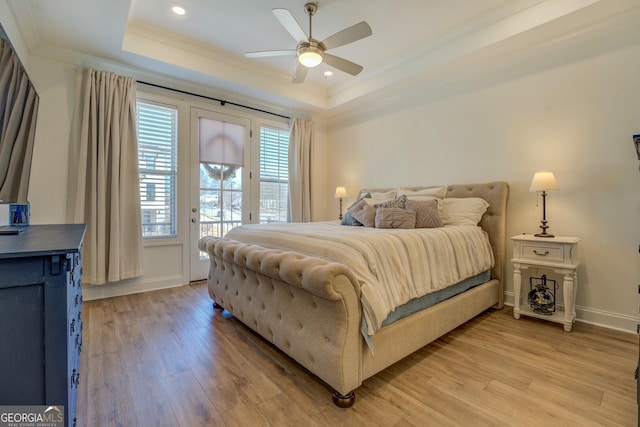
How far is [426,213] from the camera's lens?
2.92 meters

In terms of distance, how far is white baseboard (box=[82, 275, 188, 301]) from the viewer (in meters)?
3.22

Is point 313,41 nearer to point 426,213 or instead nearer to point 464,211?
point 426,213

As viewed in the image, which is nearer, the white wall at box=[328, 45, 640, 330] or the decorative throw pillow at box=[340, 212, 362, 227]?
the white wall at box=[328, 45, 640, 330]

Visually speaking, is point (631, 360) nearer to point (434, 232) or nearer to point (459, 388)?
point (459, 388)

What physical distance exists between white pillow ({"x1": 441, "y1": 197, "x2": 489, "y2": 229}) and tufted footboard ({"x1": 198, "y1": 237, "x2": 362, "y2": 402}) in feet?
6.43

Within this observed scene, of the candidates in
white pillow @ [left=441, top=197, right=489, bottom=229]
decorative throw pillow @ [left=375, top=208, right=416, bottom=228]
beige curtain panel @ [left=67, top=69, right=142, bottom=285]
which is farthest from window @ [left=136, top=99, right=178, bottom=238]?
white pillow @ [left=441, top=197, right=489, bottom=229]

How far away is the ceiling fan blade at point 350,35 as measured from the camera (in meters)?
2.27

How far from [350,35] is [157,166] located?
282cm

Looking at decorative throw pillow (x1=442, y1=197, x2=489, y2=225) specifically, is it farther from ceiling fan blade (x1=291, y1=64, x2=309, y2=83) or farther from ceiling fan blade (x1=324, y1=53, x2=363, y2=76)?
ceiling fan blade (x1=291, y1=64, x2=309, y2=83)

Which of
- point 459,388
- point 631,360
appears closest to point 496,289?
point 631,360

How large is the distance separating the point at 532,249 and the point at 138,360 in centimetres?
336

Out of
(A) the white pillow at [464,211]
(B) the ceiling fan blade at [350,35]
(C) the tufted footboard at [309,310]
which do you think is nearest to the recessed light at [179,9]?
(B) the ceiling fan blade at [350,35]

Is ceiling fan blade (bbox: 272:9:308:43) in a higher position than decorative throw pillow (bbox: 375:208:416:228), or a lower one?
higher

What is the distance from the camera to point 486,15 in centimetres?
282
